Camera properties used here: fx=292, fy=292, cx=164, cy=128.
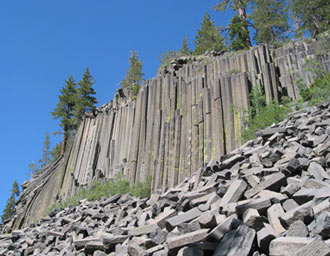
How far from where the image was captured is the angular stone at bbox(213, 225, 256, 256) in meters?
2.72

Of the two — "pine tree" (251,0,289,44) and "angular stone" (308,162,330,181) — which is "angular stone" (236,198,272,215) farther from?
"pine tree" (251,0,289,44)

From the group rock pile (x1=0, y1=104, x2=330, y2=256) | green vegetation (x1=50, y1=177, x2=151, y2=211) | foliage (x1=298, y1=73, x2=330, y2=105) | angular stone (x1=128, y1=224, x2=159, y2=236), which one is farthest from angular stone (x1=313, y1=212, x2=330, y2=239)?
green vegetation (x1=50, y1=177, x2=151, y2=211)

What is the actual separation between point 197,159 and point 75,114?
23248 millimetres

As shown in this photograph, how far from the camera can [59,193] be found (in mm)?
18578

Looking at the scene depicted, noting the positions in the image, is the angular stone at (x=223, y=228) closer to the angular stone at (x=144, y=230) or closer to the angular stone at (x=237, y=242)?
the angular stone at (x=237, y=242)

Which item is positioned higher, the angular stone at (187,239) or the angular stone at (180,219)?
the angular stone at (180,219)

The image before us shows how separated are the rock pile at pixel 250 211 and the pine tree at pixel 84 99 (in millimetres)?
25033

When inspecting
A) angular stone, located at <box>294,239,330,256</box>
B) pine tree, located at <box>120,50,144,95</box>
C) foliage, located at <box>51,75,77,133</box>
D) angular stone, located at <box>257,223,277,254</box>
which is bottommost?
angular stone, located at <box>294,239,330,256</box>

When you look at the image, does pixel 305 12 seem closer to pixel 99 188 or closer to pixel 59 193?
pixel 99 188

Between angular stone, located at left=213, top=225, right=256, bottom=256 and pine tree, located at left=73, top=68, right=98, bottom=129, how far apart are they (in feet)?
94.7

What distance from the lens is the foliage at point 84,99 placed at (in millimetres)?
30766

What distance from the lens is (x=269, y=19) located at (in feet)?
70.4

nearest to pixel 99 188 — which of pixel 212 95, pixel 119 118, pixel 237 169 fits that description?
pixel 119 118

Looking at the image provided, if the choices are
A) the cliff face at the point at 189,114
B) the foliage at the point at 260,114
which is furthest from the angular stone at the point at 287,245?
the cliff face at the point at 189,114
